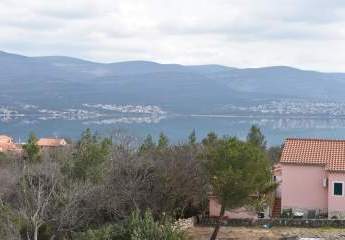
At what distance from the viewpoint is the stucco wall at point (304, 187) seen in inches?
1372

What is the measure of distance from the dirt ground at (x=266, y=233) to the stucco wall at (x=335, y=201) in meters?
2.40

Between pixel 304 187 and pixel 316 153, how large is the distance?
6.34ft

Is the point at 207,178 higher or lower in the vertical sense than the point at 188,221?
higher

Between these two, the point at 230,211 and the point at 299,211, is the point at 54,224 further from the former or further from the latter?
the point at 299,211

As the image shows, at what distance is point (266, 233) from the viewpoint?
30500 millimetres

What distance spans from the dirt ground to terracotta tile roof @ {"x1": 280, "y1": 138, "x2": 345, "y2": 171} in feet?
13.5

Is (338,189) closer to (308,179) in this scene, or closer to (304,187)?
(308,179)

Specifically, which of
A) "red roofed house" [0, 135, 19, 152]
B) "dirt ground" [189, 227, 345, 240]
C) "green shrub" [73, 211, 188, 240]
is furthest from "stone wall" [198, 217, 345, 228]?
"red roofed house" [0, 135, 19, 152]

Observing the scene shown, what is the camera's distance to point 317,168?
1372 inches

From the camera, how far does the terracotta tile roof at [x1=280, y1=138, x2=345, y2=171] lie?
34.5 meters

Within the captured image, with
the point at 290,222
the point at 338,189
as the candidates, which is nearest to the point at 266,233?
the point at 290,222

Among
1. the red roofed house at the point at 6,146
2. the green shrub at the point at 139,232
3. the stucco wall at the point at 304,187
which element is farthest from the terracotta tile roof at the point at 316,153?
the red roofed house at the point at 6,146

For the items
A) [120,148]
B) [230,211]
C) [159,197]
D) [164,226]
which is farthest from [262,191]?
[164,226]

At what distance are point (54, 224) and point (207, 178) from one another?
23.5ft
